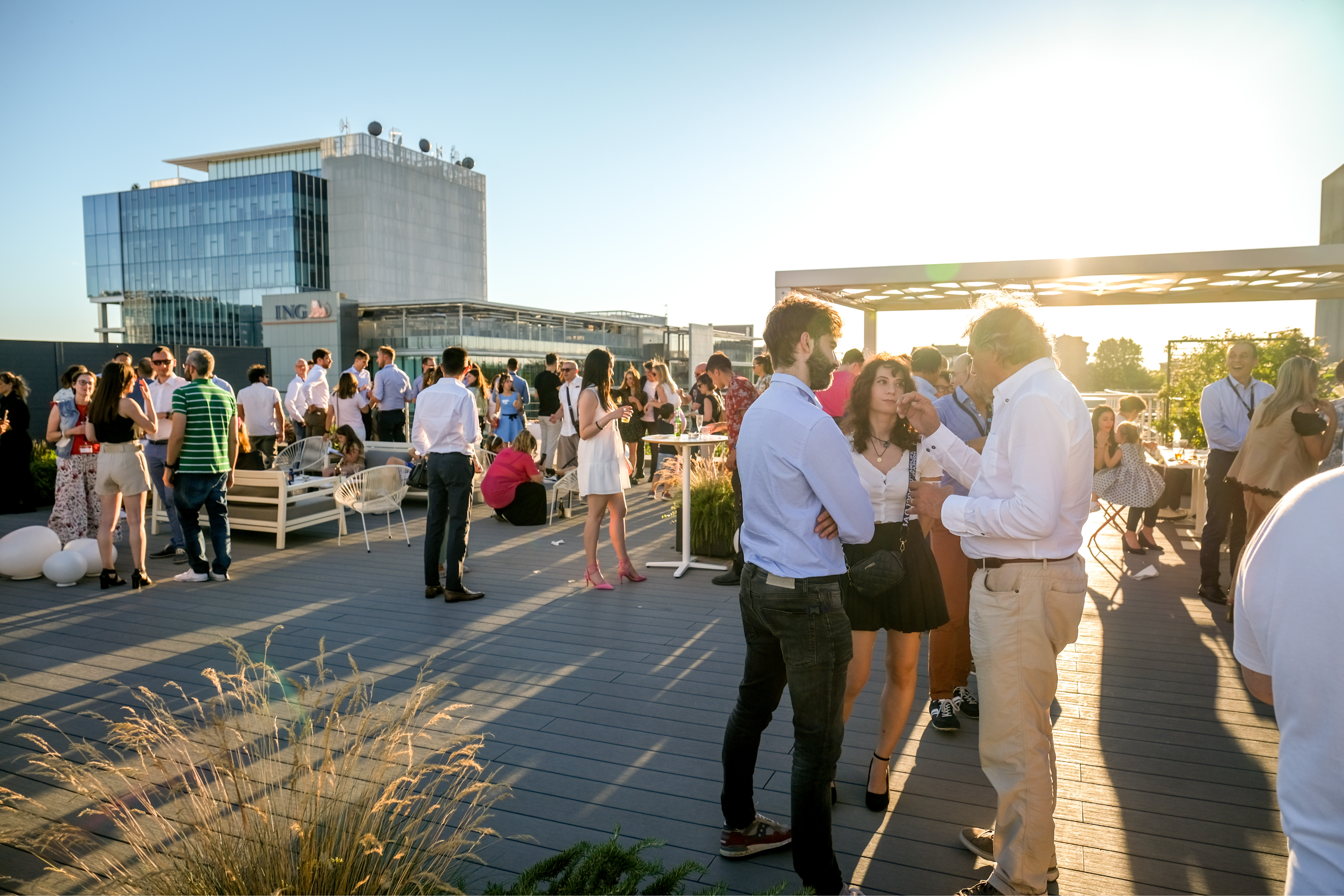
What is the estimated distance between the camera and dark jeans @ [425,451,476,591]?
615 cm

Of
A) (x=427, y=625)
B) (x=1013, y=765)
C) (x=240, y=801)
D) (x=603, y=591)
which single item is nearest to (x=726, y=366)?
(x=603, y=591)

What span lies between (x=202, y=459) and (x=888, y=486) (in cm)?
568

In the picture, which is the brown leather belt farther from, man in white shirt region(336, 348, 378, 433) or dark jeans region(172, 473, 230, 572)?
man in white shirt region(336, 348, 378, 433)

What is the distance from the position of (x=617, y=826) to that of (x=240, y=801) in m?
0.98

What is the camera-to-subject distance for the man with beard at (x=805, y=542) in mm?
2334

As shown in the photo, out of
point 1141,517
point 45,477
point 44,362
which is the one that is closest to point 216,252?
point 44,362

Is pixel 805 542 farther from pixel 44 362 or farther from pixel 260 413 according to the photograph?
pixel 44 362

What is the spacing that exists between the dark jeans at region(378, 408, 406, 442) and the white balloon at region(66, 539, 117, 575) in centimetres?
533

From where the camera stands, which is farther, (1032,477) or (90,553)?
(90,553)

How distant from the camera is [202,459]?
21.2 ft

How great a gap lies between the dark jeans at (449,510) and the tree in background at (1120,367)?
176 feet

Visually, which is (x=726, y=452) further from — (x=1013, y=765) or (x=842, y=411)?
(x=1013, y=765)

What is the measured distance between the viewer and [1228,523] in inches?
246

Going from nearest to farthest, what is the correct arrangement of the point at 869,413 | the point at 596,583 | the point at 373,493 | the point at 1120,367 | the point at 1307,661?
the point at 1307,661, the point at 869,413, the point at 596,583, the point at 373,493, the point at 1120,367
